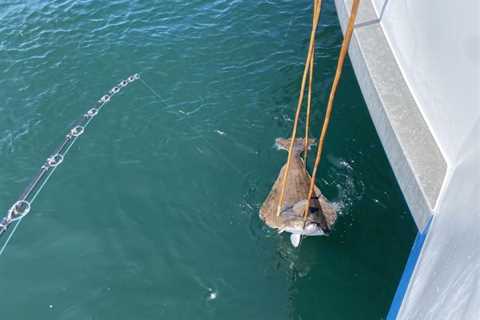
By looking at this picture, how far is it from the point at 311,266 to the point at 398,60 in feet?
16.6

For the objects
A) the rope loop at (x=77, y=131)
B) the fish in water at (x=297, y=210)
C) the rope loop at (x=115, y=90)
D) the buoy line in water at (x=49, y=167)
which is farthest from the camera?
the rope loop at (x=115, y=90)

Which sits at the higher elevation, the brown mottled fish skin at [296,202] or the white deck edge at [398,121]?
the white deck edge at [398,121]

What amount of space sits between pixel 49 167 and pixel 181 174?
11.3 ft

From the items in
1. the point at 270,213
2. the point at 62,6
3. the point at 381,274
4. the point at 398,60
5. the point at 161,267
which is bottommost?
the point at 381,274

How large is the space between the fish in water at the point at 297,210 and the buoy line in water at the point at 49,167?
570cm

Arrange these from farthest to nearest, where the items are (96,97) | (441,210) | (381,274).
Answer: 1. (96,97)
2. (381,274)
3. (441,210)

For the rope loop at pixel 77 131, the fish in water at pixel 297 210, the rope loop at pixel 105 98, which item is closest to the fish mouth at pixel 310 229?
the fish in water at pixel 297 210

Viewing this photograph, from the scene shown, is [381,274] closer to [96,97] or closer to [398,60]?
[398,60]

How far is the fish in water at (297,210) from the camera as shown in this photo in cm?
952

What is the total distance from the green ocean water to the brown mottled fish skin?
76cm

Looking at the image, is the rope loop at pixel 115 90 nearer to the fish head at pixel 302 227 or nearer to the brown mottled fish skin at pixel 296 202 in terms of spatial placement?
the brown mottled fish skin at pixel 296 202

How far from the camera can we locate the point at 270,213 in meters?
10.3

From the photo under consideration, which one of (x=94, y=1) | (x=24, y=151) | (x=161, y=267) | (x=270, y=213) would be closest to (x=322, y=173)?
(x=270, y=213)

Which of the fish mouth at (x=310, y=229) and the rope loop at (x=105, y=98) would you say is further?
the rope loop at (x=105, y=98)
